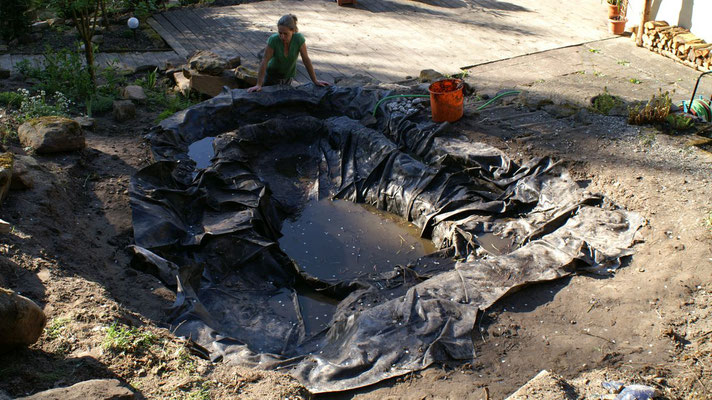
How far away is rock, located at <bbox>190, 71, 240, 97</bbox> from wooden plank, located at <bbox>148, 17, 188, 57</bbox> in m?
1.81

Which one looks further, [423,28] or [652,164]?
[423,28]

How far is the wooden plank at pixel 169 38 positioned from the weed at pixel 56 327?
6.42m

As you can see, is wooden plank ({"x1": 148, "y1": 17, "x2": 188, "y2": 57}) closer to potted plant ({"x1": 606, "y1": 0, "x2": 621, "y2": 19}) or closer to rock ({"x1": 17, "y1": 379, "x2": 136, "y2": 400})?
potted plant ({"x1": 606, "y1": 0, "x2": 621, "y2": 19})

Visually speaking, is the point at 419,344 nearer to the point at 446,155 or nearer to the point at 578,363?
the point at 578,363

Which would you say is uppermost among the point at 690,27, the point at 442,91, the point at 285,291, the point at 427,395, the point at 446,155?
the point at 690,27

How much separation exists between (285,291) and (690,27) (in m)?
7.17

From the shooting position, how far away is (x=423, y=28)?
1045 cm

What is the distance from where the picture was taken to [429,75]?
7996 mm

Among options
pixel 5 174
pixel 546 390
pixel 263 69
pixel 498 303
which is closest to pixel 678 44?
pixel 263 69

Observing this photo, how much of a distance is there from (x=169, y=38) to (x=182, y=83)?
98.0 inches

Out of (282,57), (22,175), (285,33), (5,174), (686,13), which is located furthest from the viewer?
(686,13)

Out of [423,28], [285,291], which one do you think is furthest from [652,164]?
[423,28]

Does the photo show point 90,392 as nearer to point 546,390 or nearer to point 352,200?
point 546,390

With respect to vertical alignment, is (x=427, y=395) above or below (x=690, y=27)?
below
